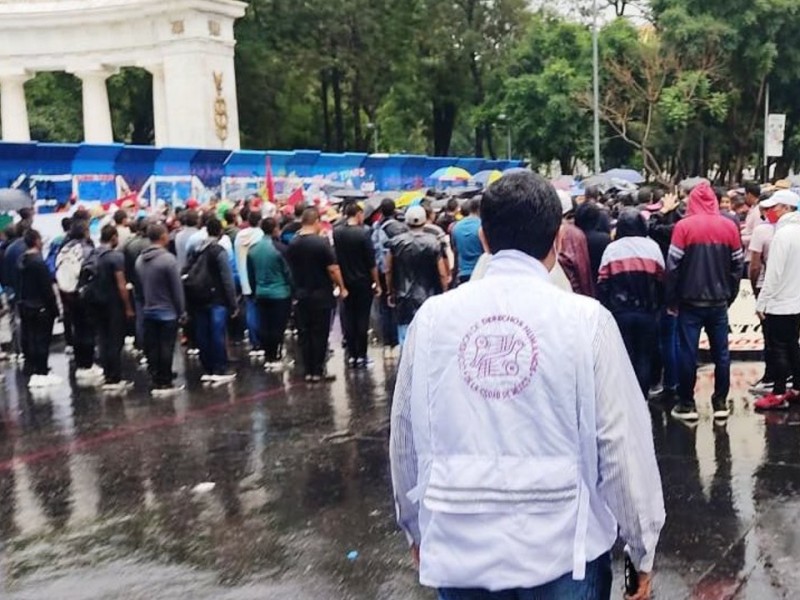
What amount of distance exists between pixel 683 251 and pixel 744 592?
3639mm

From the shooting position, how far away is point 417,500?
2.79 metres

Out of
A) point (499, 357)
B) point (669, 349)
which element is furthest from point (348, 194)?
point (499, 357)

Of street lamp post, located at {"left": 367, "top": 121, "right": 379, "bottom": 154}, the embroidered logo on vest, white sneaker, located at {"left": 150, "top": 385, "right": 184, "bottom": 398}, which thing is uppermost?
street lamp post, located at {"left": 367, "top": 121, "right": 379, "bottom": 154}

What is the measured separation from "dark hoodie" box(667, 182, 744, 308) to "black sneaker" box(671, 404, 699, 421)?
905 millimetres

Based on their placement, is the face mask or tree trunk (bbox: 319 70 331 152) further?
tree trunk (bbox: 319 70 331 152)

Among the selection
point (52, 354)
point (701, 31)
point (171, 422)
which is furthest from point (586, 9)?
point (171, 422)

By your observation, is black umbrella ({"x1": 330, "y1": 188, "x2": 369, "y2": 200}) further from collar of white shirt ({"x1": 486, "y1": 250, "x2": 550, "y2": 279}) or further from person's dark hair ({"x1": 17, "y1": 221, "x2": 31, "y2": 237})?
collar of white shirt ({"x1": 486, "y1": 250, "x2": 550, "y2": 279})

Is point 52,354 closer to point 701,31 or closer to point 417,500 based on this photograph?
point 417,500

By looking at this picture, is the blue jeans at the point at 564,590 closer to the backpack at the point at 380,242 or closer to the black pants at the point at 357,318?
the black pants at the point at 357,318

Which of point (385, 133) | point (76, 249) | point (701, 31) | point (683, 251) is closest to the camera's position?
point (683, 251)

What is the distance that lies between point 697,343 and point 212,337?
18.1 ft

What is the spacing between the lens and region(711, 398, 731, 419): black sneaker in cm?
860

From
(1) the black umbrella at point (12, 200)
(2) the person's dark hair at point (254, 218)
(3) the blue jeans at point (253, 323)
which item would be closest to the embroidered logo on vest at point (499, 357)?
(2) the person's dark hair at point (254, 218)

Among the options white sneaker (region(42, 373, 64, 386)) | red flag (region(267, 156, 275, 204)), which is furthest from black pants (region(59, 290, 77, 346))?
red flag (region(267, 156, 275, 204))
